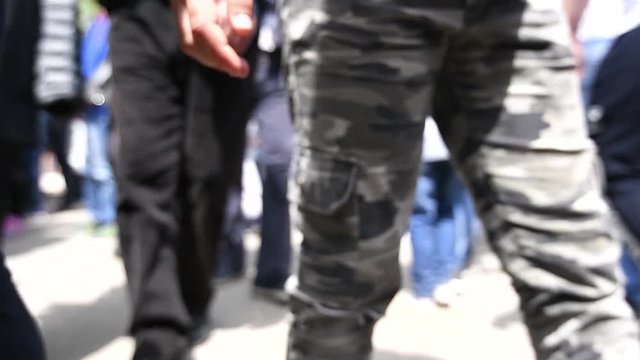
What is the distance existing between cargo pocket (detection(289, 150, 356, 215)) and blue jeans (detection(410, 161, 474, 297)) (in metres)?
1.69

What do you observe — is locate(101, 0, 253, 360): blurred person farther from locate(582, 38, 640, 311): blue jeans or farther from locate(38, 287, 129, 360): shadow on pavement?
locate(582, 38, 640, 311): blue jeans

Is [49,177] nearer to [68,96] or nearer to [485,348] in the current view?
[68,96]

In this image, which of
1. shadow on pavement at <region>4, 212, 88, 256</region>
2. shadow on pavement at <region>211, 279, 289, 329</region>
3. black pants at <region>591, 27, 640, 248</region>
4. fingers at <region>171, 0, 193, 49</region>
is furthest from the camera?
shadow on pavement at <region>4, 212, 88, 256</region>

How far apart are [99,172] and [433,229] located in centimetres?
248

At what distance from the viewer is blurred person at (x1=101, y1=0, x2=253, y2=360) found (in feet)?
7.80

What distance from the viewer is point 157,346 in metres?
2.34

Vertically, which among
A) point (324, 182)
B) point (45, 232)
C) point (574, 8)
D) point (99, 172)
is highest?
point (574, 8)

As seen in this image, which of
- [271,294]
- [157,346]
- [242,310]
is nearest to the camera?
[157,346]

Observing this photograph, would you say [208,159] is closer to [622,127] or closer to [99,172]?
[622,127]

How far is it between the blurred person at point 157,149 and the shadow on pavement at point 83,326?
1.06ft

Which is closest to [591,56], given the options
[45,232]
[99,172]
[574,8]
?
[574,8]

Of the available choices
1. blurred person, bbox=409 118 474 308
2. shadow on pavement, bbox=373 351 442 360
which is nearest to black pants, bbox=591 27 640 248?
shadow on pavement, bbox=373 351 442 360

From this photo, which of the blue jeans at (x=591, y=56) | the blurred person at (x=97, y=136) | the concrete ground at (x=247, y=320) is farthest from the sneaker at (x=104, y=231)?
the blue jeans at (x=591, y=56)

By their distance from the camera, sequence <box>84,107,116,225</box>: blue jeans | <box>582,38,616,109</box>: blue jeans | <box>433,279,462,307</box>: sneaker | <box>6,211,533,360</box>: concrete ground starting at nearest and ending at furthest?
<box>6,211,533,360</box>: concrete ground < <box>582,38,616,109</box>: blue jeans < <box>433,279,462,307</box>: sneaker < <box>84,107,116,225</box>: blue jeans
